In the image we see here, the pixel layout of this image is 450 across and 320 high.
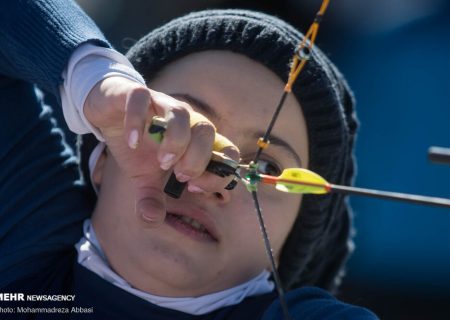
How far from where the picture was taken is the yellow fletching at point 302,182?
0.74 metres

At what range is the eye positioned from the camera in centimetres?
118

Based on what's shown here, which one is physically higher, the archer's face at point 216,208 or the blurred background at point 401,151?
the archer's face at point 216,208

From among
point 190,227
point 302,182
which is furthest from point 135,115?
point 190,227

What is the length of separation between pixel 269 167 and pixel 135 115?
0.45 metres

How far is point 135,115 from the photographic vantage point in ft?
2.62

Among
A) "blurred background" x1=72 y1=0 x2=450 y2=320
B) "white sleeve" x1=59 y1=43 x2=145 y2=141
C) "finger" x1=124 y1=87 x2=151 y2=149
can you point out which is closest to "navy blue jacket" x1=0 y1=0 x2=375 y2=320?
"white sleeve" x1=59 y1=43 x2=145 y2=141

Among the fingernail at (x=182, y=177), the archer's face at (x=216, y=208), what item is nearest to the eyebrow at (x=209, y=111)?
the archer's face at (x=216, y=208)

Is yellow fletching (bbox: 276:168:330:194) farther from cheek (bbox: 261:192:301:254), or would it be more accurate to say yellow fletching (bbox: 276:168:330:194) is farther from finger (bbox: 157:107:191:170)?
cheek (bbox: 261:192:301:254)

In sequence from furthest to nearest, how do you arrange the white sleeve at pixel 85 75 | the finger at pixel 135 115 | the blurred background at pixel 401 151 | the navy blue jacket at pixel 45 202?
the blurred background at pixel 401 151
the navy blue jacket at pixel 45 202
the white sleeve at pixel 85 75
the finger at pixel 135 115

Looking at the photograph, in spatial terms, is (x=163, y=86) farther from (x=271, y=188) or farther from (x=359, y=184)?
(x=359, y=184)

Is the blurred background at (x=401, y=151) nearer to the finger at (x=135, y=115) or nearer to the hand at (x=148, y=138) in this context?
the hand at (x=148, y=138)

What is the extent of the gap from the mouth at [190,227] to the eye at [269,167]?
0.15 meters

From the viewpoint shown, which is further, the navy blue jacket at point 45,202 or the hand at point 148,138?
the navy blue jacket at point 45,202

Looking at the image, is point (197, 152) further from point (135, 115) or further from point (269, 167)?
point (269, 167)
